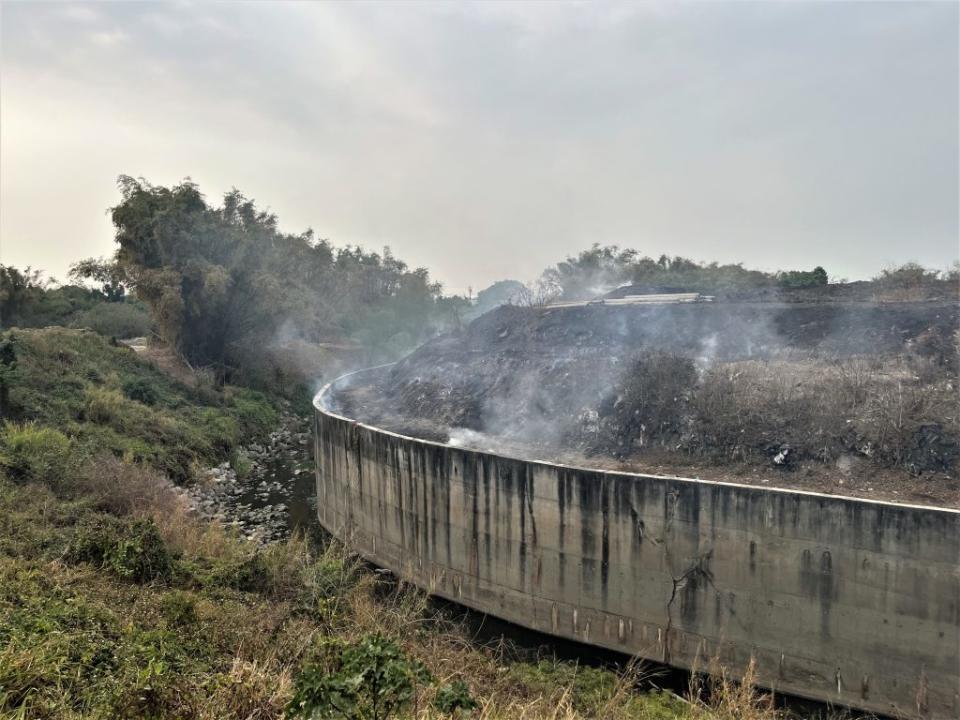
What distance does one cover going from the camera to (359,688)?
3.81 m

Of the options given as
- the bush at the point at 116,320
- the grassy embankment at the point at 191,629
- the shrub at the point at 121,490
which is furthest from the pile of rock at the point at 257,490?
the bush at the point at 116,320

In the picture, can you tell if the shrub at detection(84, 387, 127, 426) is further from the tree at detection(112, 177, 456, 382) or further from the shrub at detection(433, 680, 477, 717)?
the shrub at detection(433, 680, 477, 717)

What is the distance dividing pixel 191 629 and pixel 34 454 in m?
10.3

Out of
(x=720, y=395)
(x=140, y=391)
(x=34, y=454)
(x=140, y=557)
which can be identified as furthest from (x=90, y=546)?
(x=140, y=391)

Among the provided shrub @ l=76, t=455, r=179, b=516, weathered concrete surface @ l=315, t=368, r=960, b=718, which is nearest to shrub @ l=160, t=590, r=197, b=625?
shrub @ l=76, t=455, r=179, b=516

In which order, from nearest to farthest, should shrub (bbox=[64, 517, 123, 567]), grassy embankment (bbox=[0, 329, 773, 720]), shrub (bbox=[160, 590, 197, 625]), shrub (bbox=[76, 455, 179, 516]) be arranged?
grassy embankment (bbox=[0, 329, 773, 720]) < shrub (bbox=[160, 590, 197, 625]) < shrub (bbox=[64, 517, 123, 567]) < shrub (bbox=[76, 455, 179, 516])

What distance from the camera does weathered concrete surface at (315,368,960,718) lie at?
9.27 m

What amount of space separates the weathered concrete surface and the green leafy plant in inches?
323

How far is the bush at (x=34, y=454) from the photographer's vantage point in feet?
43.2

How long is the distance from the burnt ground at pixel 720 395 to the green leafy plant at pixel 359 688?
10.4 meters

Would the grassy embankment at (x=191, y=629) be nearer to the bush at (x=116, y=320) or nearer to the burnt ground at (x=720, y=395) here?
the burnt ground at (x=720, y=395)

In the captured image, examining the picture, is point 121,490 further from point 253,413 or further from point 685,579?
point 253,413

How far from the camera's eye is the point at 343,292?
5422cm

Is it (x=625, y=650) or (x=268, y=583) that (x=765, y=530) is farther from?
(x=268, y=583)
